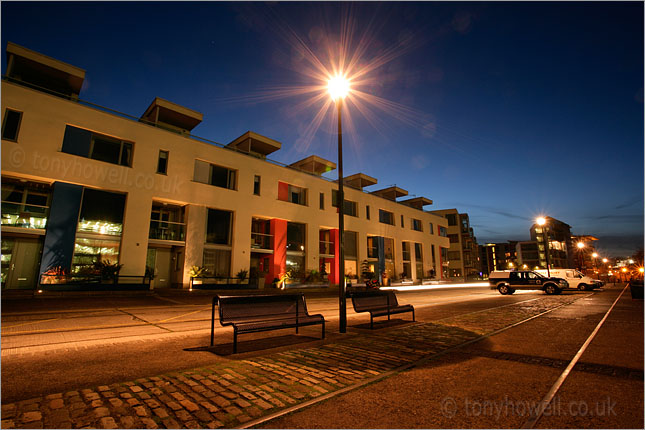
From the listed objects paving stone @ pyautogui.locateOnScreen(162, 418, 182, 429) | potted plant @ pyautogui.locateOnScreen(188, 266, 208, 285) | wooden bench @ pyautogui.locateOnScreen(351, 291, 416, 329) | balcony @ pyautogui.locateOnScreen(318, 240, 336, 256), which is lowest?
paving stone @ pyautogui.locateOnScreen(162, 418, 182, 429)

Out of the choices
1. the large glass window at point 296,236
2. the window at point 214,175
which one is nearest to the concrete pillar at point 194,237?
the window at point 214,175

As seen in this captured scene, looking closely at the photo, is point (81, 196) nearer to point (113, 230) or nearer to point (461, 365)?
point (113, 230)

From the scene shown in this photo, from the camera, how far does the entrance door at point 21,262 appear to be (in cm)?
1697

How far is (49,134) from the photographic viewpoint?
56.3ft

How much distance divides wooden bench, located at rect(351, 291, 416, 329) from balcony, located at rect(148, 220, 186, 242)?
16793 millimetres

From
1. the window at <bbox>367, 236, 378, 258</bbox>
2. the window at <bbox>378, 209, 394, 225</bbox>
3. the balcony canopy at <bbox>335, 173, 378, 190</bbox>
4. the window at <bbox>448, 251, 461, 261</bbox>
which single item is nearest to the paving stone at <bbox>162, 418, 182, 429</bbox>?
the window at <bbox>367, 236, 378, 258</bbox>

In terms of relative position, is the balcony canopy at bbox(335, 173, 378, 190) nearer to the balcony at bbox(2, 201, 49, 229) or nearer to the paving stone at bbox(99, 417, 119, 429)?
the balcony at bbox(2, 201, 49, 229)

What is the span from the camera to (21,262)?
1739 centimetres

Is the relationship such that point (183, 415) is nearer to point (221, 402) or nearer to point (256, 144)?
point (221, 402)

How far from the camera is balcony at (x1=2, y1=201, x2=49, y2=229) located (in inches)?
625

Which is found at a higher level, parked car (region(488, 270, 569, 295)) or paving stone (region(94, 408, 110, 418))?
parked car (region(488, 270, 569, 295))

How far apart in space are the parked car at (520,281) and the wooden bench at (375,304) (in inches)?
761

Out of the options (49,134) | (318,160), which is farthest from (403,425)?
(318,160)

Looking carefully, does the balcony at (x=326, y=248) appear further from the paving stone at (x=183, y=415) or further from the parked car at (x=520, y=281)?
the paving stone at (x=183, y=415)
